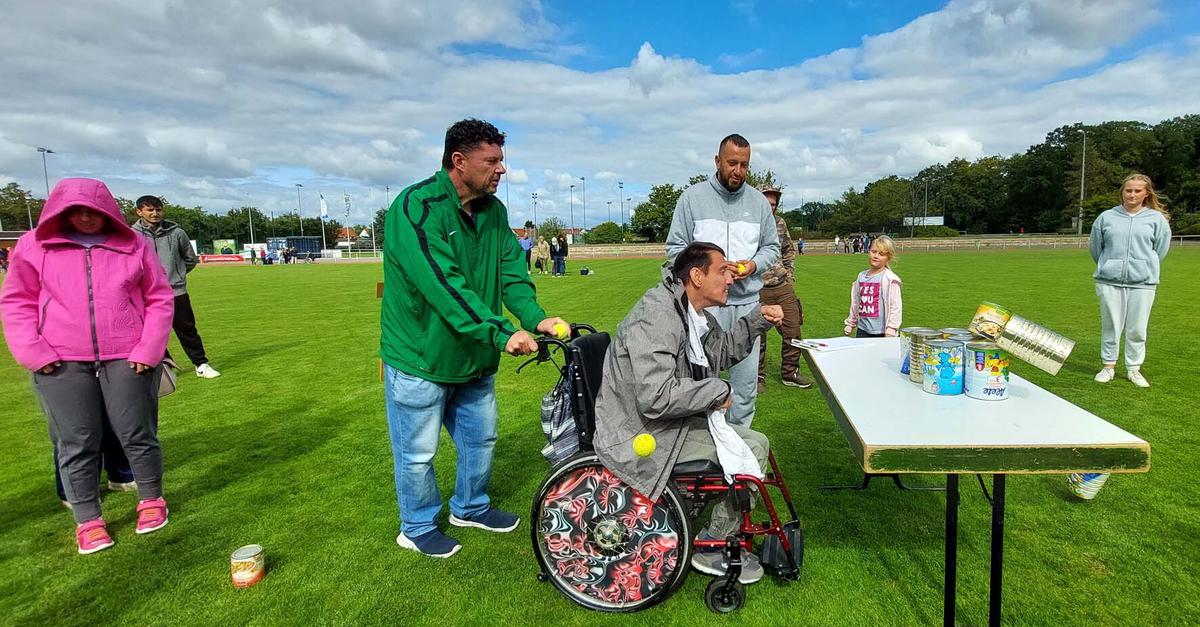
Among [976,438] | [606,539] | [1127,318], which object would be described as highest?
[976,438]

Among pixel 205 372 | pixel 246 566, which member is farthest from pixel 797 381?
pixel 205 372

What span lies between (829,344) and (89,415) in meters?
4.34

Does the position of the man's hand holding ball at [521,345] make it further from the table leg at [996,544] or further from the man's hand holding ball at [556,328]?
the table leg at [996,544]

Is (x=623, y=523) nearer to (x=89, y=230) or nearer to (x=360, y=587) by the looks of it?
(x=360, y=587)

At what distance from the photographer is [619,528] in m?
2.64

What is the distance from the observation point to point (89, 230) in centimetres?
328

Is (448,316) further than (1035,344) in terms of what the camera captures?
Yes

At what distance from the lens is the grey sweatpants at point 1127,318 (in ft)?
19.7

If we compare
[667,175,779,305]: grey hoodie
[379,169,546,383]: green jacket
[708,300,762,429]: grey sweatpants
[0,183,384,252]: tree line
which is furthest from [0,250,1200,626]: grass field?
[0,183,384,252]: tree line

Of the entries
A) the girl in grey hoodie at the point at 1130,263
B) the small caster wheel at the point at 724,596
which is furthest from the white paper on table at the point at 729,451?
the girl in grey hoodie at the point at 1130,263

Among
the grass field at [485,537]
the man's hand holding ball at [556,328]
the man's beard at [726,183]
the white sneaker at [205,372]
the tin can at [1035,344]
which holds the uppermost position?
the man's beard at [726,183]

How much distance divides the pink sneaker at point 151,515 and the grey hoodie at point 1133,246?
8.03 meters

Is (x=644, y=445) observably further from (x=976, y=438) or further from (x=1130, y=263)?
(x=1130, y=263)

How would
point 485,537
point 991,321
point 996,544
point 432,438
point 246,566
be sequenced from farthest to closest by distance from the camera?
1. point 485,537
2. point 432,438
3. point 246,566
4. point 991,321
5. point 996,544
